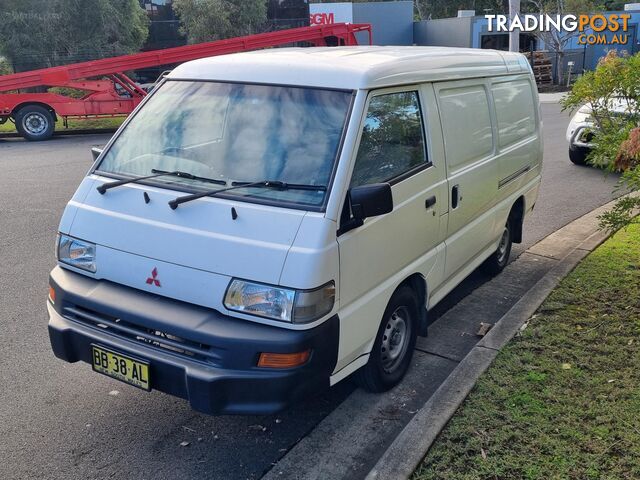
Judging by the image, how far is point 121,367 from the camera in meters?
3.32

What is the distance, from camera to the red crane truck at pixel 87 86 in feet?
54.0

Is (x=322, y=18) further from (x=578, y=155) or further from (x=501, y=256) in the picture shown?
(x=501, y=256)

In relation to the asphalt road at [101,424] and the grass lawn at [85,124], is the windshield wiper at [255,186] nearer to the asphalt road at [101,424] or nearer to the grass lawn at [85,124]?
the asphalt road at [101,424]

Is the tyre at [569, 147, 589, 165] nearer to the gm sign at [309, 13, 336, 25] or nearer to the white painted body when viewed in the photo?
the white painted body

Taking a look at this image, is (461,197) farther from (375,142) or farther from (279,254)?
(279,254)

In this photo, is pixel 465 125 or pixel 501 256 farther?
pixel 501 256

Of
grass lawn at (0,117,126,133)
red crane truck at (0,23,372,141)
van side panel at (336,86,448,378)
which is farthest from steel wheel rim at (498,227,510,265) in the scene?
grass lawn at (0,117,126,133)

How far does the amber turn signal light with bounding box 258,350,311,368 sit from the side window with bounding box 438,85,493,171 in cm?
202

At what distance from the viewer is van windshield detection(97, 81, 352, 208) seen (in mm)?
3469

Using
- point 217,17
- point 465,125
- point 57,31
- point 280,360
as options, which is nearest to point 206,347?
point 280,360

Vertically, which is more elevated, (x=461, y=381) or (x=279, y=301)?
(x=279, y=301)

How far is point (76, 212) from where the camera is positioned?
376 centimetres

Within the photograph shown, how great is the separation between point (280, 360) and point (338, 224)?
743 mm

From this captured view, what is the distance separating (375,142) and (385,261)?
70 cm
